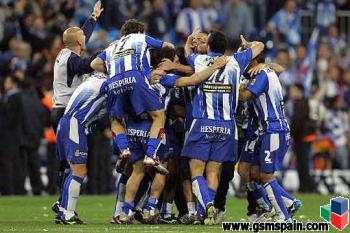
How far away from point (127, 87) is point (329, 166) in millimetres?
12751

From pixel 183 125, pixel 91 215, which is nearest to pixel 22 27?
pixel 91 215

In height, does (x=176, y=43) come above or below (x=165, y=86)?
above

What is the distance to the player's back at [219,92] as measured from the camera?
17.6 m

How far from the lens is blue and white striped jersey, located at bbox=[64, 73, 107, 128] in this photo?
58.2 ft

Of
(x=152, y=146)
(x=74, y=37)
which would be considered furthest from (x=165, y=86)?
(x=74, y=37)

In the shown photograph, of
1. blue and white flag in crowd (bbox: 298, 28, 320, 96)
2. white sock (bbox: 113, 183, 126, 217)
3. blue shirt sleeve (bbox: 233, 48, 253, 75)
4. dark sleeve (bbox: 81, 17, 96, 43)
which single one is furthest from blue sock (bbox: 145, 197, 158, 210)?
blue and white flag in crowd (bbox: 298, 28, 320, 96)

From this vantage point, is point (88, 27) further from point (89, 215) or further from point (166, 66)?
point (89, 215)

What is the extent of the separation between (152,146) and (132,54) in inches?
50.9

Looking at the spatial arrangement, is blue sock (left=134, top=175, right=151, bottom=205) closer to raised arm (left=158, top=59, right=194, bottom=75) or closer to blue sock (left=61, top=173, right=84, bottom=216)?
blue sock (left=61, top=173, right=84, bottom=216)

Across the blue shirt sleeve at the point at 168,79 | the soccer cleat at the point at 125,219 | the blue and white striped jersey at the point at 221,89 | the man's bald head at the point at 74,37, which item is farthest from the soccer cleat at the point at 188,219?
the man's bald head at the point at 74,37

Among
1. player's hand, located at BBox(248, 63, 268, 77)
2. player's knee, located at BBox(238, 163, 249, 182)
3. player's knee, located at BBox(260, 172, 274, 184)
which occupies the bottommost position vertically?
player's knee, located at BBox(260, 172, 274, 184)

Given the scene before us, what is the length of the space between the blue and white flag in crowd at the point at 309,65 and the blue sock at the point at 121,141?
1444cm

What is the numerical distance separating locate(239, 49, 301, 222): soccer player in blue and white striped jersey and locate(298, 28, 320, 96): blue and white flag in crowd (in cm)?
1405

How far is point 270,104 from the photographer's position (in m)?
17.6
